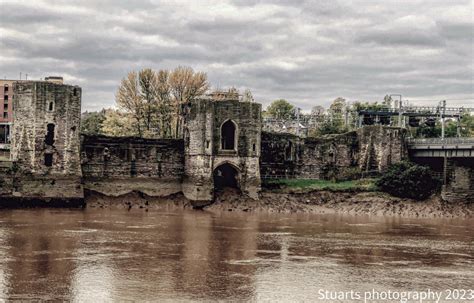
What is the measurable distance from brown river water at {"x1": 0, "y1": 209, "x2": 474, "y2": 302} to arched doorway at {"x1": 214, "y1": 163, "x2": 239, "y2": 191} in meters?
7.07

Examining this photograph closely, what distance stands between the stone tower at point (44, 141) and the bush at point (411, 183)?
73.0 ft

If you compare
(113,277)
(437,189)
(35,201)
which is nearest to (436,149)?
(437,189)

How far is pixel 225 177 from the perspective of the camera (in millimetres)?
52750

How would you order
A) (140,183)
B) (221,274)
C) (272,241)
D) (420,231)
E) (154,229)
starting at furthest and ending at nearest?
1. (140,183)
2. (420,231)
3. (154,229)
4. (272,241)
5. (221,274)

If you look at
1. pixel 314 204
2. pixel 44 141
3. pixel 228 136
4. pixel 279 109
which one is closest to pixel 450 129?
pixel 279 109

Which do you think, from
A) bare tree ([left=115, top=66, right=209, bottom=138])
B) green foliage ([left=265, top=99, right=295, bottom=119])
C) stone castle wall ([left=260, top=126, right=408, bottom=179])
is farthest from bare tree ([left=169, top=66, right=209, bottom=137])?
green foliage ([left=265, top=99, right=295, bottom=119])

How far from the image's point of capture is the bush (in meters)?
50.9

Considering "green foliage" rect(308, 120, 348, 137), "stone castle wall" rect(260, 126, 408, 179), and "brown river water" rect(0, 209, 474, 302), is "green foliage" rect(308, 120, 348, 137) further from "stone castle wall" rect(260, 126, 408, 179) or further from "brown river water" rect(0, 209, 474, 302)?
"brown river water" rect(0, 209, 474, 302)

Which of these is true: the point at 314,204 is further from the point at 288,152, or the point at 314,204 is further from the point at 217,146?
the point at 217,146

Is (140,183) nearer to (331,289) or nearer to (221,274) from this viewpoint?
(221,274)

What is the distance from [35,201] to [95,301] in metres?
25.5

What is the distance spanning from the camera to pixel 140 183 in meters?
50.5

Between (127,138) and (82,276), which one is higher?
(127,138)

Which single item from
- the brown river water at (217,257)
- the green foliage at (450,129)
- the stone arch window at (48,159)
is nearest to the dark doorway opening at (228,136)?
the brown river water at (217,257)
